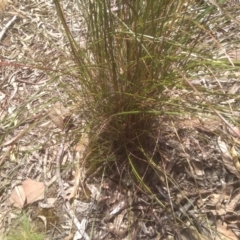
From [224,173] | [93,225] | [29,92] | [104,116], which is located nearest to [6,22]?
[29,92]

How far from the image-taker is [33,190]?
1.34 meters

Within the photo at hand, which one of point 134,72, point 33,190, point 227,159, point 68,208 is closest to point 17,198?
point 33,190

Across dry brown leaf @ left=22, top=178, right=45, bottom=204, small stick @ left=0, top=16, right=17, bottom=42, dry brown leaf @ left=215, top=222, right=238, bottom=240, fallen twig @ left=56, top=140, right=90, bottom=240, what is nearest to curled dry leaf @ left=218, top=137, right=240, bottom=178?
dry brown leaf @ left=215, top=222, right=238, bottom=240

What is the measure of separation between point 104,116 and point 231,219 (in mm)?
504

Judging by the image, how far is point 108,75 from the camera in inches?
43.4

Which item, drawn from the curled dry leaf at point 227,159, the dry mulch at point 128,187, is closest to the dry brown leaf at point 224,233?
the dry mulch at point 128,187

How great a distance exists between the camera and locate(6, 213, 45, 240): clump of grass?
123cm

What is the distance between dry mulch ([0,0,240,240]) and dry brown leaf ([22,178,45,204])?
0.04ft

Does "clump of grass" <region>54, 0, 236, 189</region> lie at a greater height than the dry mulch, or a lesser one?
greater

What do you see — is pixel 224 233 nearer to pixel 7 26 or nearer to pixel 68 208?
pixel 68 208

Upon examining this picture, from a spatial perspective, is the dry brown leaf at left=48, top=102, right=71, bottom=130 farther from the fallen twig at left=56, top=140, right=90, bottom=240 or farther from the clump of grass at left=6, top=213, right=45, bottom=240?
the clump of grass at left=6, top=213, right=45, bottom=240

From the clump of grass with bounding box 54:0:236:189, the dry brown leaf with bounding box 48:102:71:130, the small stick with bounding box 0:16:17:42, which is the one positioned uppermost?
the clump of grass with bounding box 54:0:236:189

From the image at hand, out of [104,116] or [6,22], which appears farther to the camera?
[6,22]

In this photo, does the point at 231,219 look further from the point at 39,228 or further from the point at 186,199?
the point at 39,228
